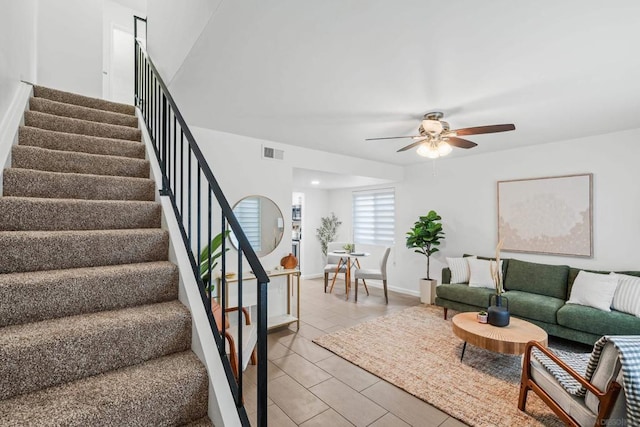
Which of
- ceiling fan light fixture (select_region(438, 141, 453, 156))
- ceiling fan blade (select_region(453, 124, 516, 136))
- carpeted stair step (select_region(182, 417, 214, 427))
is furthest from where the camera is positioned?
ceiling fan light fixture (select_region(438, 141, 453, 156))

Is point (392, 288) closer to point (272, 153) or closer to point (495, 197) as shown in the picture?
point (495, 197)

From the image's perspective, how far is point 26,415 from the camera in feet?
3.34

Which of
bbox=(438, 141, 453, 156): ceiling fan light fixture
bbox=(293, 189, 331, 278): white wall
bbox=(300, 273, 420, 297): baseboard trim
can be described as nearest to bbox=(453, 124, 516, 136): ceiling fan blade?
bbox=(438, 141, 453, 156): ceiling fan light fixture

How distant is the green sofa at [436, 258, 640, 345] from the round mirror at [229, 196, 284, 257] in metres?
2.51

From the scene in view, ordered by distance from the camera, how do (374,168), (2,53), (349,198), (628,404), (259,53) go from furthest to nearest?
(349,198) < (374,168) < (2,53) < (259,53) < (628,404)

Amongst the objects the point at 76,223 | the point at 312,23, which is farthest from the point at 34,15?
the point at 312,23

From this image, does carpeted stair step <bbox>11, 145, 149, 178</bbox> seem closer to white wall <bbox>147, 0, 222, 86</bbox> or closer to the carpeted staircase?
the carpeted staircase

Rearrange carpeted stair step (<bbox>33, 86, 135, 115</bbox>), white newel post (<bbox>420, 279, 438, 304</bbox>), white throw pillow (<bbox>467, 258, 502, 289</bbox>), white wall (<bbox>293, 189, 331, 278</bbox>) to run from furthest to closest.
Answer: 1. white wall (<bbox>293, 189, 331, 278</bbox>)
2. white newel post (<bbox>420, 279, 438, 304</bbox>)
3. white throw pillow (<bbox>467, 258, 502, 289</bbox>)
4. carpeted stair step (<bbox>33, 86, 135, 115</bbox>)

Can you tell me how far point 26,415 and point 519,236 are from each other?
5.17m

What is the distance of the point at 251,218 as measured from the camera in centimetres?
398

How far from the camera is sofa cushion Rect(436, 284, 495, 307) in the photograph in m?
3.92

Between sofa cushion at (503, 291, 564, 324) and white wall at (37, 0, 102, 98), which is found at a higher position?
white wall at (37, 0, 102, 98)

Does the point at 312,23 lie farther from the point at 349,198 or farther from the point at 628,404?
the point at 349,198

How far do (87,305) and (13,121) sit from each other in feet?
5.49
